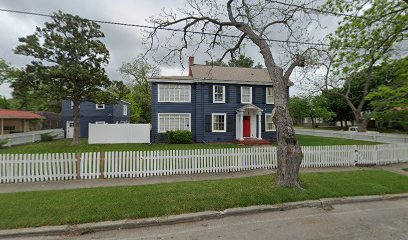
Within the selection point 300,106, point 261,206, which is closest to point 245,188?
point 261,206

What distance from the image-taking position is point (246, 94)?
68.5 ft

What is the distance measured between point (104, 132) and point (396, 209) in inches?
812

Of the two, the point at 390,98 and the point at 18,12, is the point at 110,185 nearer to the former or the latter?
the point at 18,12

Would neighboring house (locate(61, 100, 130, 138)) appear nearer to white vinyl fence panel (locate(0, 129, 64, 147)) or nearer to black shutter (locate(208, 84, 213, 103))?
white vinyl fence panel (locate(0, 129, 64, 147))

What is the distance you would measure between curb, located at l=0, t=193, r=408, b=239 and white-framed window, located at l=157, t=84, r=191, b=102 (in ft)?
49.9

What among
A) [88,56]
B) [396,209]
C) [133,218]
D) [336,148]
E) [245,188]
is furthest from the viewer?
[88,56]

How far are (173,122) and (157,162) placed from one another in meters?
11.0

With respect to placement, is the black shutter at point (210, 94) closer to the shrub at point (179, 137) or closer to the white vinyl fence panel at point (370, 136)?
the shrub at point (179, 137)

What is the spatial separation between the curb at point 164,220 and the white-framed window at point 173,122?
1471 cm

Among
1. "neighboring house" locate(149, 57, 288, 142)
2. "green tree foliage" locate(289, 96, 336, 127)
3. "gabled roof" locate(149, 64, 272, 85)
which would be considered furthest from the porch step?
"green tree foliage" locate(289, 96, 336, 127)

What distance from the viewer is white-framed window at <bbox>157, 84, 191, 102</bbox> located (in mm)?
19453

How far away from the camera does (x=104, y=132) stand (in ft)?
67.2

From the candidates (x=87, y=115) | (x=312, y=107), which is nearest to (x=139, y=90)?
(x=87, y=115)

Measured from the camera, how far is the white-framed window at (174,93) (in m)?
19.5
